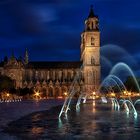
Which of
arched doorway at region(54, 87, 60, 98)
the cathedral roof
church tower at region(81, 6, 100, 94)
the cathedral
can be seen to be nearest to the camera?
church tower at region(81, 6, 100, 94)

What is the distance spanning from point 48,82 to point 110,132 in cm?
16350

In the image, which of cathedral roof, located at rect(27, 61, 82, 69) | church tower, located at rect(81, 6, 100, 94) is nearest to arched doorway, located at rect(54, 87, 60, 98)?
cathedral roof, located at rect(27, 61, 82, 69)

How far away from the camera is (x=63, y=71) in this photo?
188m

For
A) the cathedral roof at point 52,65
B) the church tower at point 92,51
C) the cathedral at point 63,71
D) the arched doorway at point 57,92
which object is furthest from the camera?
the cathedral roof at point 52,65

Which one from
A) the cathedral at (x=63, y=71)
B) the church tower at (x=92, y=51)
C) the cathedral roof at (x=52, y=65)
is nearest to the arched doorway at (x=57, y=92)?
the cathedral at (x=63, y=71)

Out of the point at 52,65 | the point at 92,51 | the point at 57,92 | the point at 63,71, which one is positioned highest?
the point at 92,51

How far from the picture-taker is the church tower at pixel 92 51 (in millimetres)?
167750

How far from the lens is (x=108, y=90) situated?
165 meters

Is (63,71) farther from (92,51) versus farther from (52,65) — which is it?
(92,51)

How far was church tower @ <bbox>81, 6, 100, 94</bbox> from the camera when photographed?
168 m

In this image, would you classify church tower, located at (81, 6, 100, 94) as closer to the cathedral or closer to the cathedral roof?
the cathedral

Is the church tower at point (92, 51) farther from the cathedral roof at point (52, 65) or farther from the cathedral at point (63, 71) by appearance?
the cathedral roof at point (52, 65)

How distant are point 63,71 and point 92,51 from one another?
22.8m

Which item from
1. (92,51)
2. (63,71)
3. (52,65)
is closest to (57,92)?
(63,71)
